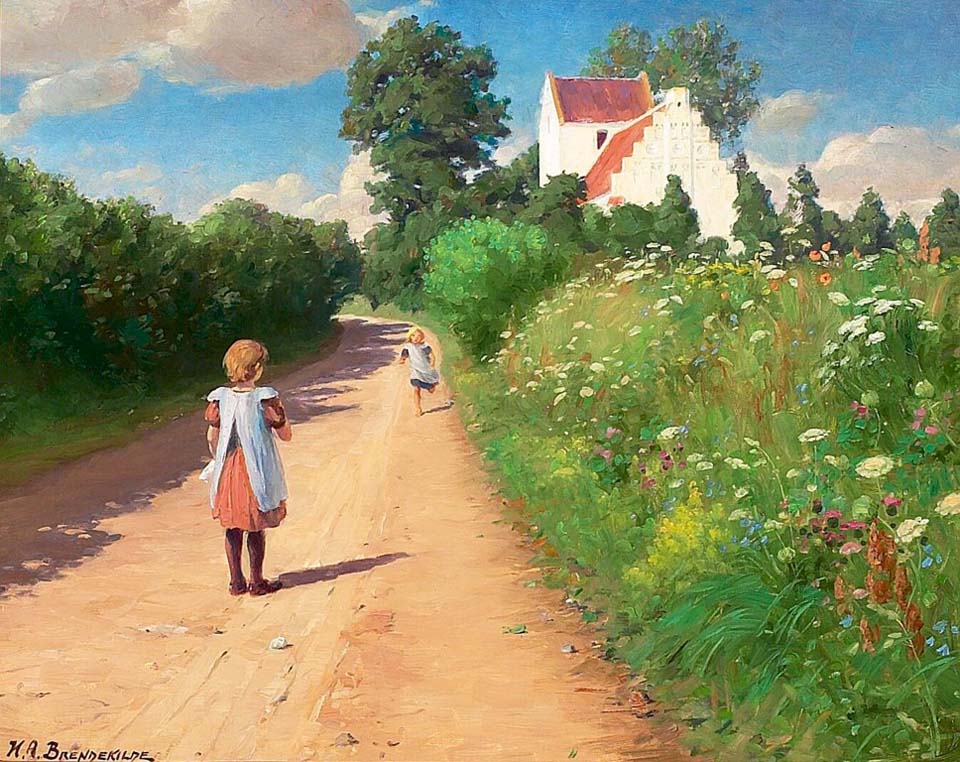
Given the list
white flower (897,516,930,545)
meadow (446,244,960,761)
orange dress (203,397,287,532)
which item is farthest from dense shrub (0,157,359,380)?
white flower (897,516,930,545)

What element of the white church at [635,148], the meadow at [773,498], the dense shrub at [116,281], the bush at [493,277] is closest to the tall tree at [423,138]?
the white church at [635,148]

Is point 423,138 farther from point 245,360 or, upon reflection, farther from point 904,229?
point 245,360

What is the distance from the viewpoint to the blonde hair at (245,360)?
20.3 ft

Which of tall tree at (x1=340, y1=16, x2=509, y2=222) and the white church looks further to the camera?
the white church

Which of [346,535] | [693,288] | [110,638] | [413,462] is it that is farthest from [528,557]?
[413,462]

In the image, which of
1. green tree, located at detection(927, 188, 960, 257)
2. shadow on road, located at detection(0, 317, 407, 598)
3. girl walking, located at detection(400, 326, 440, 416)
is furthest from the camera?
girl walking, located at detection(400, 326, 440, 416)

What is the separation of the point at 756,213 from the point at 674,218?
15616mm

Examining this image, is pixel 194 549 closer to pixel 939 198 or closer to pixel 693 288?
pixel 693 288

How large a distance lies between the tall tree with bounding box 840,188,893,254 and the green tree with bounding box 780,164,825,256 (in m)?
0.44

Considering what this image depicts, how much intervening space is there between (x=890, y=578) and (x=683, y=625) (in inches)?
42.5

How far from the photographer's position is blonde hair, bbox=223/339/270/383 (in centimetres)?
619

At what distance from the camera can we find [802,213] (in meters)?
16.2

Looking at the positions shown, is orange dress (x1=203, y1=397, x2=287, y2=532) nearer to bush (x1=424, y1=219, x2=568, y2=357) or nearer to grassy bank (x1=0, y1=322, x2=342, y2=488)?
grassy bank (x1=0, y1=322, x2=342, y2=488)
